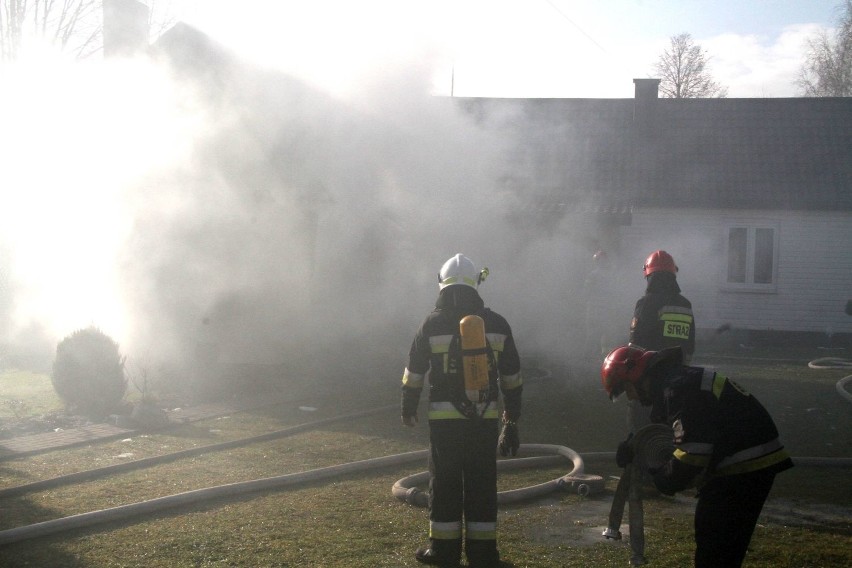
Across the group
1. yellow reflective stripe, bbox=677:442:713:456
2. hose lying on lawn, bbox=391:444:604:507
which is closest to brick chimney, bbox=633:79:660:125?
hose lying on lawn, bbox=391:444:604:507

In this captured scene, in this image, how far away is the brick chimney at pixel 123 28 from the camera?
1420cm

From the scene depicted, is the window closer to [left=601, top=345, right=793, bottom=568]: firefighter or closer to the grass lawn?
the grass lawn

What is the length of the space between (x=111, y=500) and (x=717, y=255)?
15.3 meters

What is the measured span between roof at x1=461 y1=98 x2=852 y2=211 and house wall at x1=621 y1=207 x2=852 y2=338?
0.36m

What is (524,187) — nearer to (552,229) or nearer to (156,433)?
(552,229)

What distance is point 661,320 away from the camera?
21.2 ft

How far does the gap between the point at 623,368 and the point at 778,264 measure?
1594 cm

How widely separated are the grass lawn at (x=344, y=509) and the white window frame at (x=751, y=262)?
8.88m

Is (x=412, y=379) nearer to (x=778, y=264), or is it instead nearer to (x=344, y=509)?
(x=344, y=509)

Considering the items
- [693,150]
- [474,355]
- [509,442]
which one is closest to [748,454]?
[474,355]

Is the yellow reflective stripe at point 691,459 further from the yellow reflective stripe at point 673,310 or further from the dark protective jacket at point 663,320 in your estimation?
the yellow reflective stripe at point 673,310

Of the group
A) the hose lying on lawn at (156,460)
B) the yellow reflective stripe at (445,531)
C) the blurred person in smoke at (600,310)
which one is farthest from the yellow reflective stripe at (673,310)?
the blurred person in smoke at (600,310)

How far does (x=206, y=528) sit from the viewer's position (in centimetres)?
570

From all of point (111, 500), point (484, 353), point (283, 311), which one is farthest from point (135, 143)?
point (484, 353)
